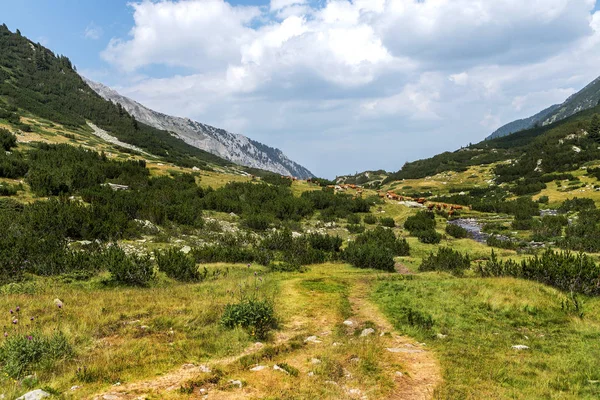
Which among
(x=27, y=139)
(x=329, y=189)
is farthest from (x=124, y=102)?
(x=329, y=189)

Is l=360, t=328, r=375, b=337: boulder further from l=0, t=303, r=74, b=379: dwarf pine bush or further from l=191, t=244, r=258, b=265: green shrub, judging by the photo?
l=191, t=244, r=258, b=265: green shrub

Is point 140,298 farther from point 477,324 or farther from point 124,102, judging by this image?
point 124,102

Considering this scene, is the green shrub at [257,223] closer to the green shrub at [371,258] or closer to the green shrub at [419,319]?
the green shrub at [371,258]

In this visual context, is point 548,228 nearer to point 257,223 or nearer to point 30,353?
point 257,223

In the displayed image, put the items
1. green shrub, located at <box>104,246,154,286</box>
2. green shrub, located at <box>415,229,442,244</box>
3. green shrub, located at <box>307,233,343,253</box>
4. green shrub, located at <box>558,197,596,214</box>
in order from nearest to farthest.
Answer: green shrub, located at <box>104,246,154,286</box>
green shrub, located at <box>307,233,343,253</box>
green shrub, located at <box>415,229,442,244</box>
green shrub, located at <box>558,197,596,214</box>

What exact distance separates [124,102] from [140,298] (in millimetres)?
217085

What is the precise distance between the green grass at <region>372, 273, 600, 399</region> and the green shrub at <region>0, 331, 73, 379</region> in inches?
281

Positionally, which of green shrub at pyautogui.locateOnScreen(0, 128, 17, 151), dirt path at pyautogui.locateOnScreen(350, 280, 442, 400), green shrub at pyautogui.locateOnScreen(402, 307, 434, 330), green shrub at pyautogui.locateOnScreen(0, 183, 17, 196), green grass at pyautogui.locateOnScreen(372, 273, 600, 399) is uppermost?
green shrub at pyautogui.locateOnScreen(0, 128, 17, 151)

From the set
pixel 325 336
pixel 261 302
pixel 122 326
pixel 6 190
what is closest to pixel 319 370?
pixel 325 336

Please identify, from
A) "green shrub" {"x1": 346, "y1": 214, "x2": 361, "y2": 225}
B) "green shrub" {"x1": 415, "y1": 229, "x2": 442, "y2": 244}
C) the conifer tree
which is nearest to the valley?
"green shrub" {"x1": 415, "y1": 229, "x2": 442, "y2": 244}

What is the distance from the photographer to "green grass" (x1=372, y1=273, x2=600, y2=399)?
20.8ft

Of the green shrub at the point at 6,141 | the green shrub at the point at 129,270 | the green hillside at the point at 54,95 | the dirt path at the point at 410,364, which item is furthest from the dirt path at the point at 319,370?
the green hillside at the point at 54,95

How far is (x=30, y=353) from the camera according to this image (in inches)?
250

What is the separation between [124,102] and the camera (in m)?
198
